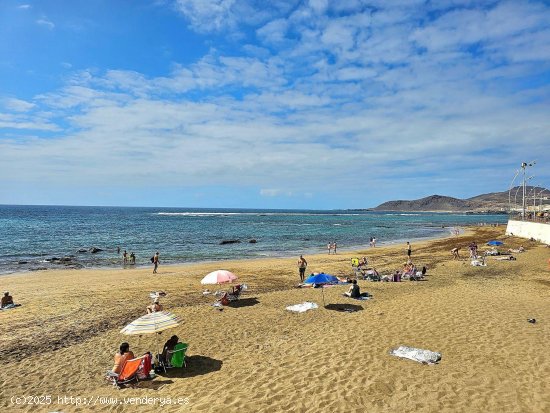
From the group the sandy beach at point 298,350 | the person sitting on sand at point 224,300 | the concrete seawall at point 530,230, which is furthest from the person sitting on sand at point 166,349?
the concrete seawall at point 530,230

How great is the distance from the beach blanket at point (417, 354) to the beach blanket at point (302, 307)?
5272 millimetres

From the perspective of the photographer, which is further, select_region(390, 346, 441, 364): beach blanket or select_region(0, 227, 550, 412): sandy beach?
select_region(390, 346, 441, 364): beach blanket

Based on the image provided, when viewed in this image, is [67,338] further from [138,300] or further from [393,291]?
[393,291]

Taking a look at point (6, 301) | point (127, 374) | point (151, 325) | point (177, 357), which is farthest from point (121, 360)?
point (6, 301)

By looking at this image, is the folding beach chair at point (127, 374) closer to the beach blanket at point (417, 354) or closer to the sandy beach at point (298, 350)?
the sandy beach at point (298, 350)

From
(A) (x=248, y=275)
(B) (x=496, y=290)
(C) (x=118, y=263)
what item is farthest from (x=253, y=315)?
(C) (x=118, y=263)

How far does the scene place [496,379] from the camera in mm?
8469

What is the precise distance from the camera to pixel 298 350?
10.6m

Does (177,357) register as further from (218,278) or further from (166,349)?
(218,278)

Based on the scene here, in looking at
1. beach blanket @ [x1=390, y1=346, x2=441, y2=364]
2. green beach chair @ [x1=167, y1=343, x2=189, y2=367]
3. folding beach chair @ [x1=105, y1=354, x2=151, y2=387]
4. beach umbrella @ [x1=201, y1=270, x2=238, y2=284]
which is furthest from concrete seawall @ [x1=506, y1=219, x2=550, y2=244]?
folding beach chair @ [x1=105, y1=354, x2=151, y2=387]

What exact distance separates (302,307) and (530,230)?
43.9 meters

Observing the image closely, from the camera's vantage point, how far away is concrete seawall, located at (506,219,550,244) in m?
39.9

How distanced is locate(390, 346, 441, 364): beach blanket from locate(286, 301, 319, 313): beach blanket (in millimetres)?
5272

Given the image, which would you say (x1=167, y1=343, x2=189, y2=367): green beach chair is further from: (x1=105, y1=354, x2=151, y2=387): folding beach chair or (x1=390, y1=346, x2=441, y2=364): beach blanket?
(x1=390, y1=346, x2=441, y2=364): beach blanket
